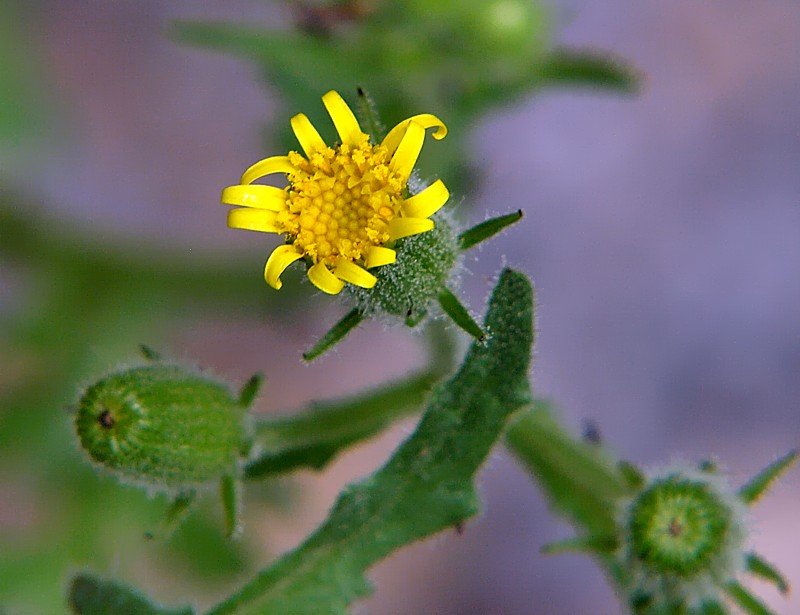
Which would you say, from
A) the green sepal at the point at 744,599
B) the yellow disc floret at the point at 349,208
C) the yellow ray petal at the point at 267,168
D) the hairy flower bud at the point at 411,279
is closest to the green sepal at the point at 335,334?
the hairy flower bud at the point at 411,279

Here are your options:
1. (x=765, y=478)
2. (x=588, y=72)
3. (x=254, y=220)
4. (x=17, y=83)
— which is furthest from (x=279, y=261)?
(x=17, y=83)

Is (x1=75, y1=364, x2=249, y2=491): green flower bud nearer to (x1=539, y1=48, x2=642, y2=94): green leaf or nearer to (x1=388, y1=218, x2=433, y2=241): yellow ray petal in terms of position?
(x1=388, y1=218, x2=433, y2=241): yellow ray petal

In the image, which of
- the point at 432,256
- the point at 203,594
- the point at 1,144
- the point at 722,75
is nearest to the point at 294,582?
the point at 432,256

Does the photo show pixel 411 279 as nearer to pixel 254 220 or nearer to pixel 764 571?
pixel 254 220

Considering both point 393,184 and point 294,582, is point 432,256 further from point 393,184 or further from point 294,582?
point 294,582

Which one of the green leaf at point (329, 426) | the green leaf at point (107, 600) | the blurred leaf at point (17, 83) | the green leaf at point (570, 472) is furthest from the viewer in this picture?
the blurred leaf at point (17, 83)

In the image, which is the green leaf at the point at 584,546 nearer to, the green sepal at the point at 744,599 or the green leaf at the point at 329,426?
the green sepal at the point at 744,599
